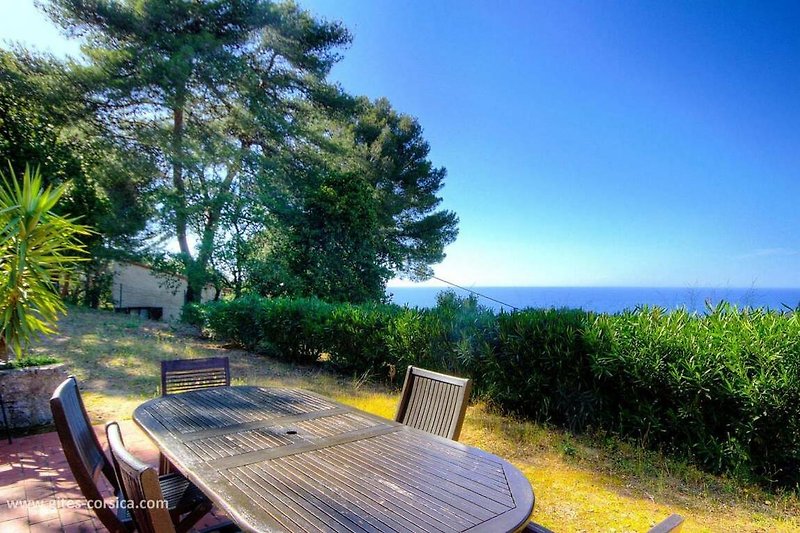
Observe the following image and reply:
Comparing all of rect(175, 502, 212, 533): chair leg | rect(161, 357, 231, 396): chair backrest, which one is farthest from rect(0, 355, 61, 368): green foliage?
rect(175, 502, 212, 533): chair leg

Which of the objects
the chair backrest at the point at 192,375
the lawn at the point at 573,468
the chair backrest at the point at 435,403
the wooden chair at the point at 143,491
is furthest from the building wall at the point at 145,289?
the wooden chair at the point at 143,491

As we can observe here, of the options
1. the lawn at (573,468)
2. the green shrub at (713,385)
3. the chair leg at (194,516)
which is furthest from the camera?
the green shrub at (713,385)

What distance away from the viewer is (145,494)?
1.14 m

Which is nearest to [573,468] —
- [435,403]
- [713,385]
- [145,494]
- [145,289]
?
[713,385]

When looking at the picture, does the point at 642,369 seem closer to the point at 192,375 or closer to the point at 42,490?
the point at 192,375

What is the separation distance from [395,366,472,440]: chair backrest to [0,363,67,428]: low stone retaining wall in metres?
3.17

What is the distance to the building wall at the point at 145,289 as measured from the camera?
1361 cm

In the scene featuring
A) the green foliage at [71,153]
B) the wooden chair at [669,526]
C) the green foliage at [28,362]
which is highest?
the green foliage at [71,153]

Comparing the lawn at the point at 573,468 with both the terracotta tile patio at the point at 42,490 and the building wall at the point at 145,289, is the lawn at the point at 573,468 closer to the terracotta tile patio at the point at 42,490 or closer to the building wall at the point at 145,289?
the terracotta tile patio at the point at 42,490

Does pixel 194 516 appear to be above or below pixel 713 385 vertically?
below

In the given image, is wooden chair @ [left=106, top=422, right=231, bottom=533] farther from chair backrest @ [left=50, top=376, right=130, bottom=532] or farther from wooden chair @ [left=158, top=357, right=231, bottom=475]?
wooden chair @ [left=158, top=357, right=231, bottom=475]

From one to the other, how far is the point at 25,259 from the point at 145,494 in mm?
3455

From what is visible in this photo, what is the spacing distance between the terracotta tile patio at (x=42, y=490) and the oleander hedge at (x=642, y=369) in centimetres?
306

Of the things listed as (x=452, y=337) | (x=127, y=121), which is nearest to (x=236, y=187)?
(x=127, y=121)
